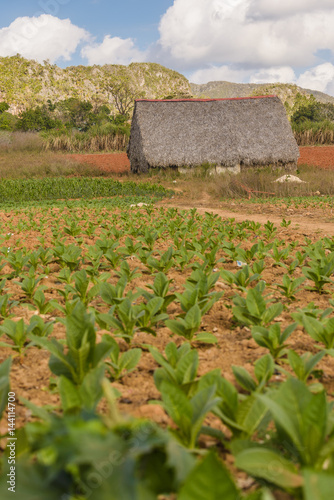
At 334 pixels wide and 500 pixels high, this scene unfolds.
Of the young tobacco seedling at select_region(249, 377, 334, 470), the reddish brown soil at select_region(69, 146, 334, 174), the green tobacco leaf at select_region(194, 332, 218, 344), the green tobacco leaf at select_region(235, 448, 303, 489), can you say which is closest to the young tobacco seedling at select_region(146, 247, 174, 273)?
the green tobacco leaf at select_region(194, 332, 218, 344)

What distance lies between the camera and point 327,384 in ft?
6.70

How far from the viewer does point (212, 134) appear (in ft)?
72.5

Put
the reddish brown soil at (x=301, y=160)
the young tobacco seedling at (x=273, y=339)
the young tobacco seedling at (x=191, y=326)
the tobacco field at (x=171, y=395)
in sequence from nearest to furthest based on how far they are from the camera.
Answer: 1. the tobacco field at (x=171, y=395)
2. the young tobacco seedling at (x=273, y=339)
3. the young tobacco seedling at (x=191, y=326)
4. the reddish brown soil at (x=301, y=160)

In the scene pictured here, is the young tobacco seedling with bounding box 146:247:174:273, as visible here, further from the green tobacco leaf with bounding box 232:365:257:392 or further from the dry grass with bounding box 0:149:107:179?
the dry grass with bounding box 0:149:107:179

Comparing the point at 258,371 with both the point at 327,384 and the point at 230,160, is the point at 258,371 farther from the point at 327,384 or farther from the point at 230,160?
the point at 230,160

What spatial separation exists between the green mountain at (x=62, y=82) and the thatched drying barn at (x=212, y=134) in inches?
2723

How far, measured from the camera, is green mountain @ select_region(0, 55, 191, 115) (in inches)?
3511

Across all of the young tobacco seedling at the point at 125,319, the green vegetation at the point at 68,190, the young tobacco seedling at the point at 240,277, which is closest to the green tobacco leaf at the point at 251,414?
the young tobacco seedling at the point at 125,319

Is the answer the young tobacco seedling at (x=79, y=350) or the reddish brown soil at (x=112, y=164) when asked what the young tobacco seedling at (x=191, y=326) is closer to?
the young tobacco seedling at (x=79, y=350)

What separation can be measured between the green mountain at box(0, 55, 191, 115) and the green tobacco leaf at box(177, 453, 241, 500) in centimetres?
9282

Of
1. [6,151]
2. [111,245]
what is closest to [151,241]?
[111,245]

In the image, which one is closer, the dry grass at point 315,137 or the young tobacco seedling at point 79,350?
the young tobacco seedling at point 79,350

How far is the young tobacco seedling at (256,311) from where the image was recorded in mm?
2693

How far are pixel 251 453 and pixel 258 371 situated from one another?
830 mm
